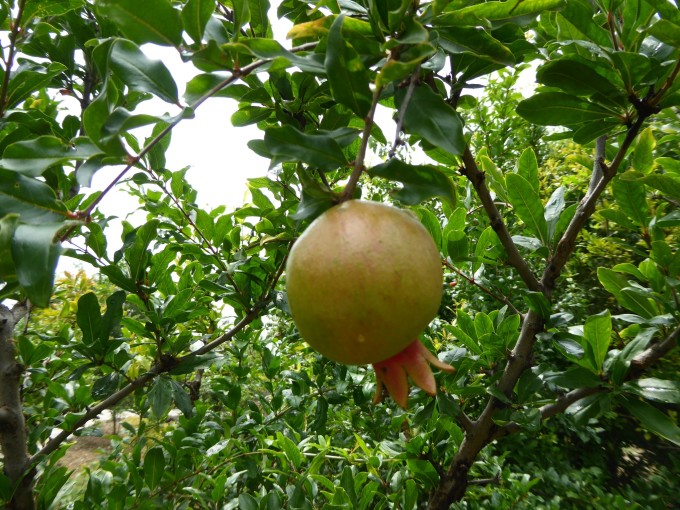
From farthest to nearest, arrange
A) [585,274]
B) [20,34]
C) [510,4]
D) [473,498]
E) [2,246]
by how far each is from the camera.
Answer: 1. [585,274]
2. [473,498]
3. [20,34]
4. [510,4]
5. [2,246]

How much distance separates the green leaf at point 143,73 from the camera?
0.60m

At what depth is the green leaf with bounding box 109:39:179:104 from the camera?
60cm

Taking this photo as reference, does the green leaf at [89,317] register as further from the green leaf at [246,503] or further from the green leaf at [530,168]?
the green leaf at [530,168]

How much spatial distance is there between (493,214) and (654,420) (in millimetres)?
495

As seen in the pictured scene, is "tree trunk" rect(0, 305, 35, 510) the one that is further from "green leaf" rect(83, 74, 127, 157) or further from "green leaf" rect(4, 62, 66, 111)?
"green leaf" rect(83, 74, 127, 157)

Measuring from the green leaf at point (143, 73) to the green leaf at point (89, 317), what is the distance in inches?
26.4

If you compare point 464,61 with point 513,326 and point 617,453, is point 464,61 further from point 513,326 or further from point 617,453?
point 617,453

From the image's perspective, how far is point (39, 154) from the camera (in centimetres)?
58

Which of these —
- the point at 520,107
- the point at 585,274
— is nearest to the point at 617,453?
the point at 585,274

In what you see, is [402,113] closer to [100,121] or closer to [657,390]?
[100,121]

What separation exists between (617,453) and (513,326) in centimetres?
302

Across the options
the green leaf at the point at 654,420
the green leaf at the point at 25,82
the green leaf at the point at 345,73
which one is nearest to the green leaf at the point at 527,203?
the green leaf at the point at 654,420

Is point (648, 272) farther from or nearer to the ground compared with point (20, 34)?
nearer to the ground

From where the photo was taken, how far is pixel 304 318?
1.63 ft
